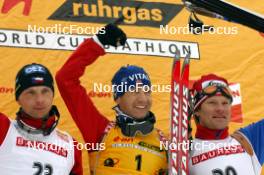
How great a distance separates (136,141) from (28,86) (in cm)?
56

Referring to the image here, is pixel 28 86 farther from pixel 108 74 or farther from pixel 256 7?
pixel 256 7

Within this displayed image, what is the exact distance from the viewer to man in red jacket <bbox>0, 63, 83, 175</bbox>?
234 cm

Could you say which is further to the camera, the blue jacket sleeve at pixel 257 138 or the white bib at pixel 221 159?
the blue jacket sleeve at pixel 257 138

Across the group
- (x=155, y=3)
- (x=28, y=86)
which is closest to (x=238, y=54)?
(x=155, y=3)

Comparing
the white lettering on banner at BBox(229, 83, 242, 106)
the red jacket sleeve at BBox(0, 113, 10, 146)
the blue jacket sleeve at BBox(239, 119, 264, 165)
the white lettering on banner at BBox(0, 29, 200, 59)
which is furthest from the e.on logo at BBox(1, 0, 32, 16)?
the blue jacket sleeve at BBox(239, 119, 264, 165)

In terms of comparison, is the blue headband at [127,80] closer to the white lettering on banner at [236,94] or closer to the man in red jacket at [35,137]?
the man in red jacket at [35,137]

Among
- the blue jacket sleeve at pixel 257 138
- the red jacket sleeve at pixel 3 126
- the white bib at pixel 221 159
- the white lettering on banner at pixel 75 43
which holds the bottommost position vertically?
the white bib at pixel 221 159

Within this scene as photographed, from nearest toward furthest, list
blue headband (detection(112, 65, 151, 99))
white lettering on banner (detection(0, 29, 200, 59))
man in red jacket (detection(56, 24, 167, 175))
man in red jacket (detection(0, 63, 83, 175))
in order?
1. man in red jacket (detection(0, 63, 83, 175))
2. man in red jacket (detection(56, 24, 167, 175))
3. blue headband (detection(112, 65, 151, 99))
4. white lettering on banner (detection(0, 29, 200, 59))

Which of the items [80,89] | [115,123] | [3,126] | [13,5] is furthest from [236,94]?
[3,126]

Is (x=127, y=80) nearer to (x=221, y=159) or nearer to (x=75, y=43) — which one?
(x=221, y=159)

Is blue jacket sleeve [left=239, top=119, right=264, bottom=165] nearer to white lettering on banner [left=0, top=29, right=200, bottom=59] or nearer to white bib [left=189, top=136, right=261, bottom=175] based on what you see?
white bib [left=189, top=136, right=261, bottom=175]

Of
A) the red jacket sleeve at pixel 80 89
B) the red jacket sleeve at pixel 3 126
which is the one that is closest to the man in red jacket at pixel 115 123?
the red jacket sleeve at pixel 80 89

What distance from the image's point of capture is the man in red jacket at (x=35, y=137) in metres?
2.34

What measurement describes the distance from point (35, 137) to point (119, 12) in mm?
1416
